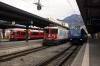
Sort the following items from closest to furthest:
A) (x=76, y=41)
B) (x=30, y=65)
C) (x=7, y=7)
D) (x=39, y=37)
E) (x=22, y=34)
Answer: (x=30, y=65) < (x=7, y=7) < (x=76, y=41) < (x=22, y=34) < (x=39, y=37)

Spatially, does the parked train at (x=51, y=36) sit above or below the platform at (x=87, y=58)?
above

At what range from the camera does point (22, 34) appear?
46.8 metres

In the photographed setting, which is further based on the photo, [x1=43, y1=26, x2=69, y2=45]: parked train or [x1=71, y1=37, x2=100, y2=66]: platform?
[x1=43, y1=26, x2=69, y2=45]: parked train

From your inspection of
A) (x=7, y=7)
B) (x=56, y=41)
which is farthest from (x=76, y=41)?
(x=7, y=7)

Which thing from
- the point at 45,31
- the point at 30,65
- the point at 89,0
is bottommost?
the point at 30,65

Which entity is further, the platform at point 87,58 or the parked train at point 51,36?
the parked train at point 51,36

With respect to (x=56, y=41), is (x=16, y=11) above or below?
above

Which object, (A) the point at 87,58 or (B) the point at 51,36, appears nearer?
(A) the point at 87,58

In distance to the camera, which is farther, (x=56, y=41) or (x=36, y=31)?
(x=36, y=31)

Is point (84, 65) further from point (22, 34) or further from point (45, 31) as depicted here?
point (22, 34)

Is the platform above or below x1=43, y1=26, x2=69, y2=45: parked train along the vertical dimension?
below

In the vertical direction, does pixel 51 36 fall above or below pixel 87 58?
above

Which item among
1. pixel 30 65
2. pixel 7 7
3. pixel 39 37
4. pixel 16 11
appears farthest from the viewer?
pixel 39 37

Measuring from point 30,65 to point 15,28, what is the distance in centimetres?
3594
